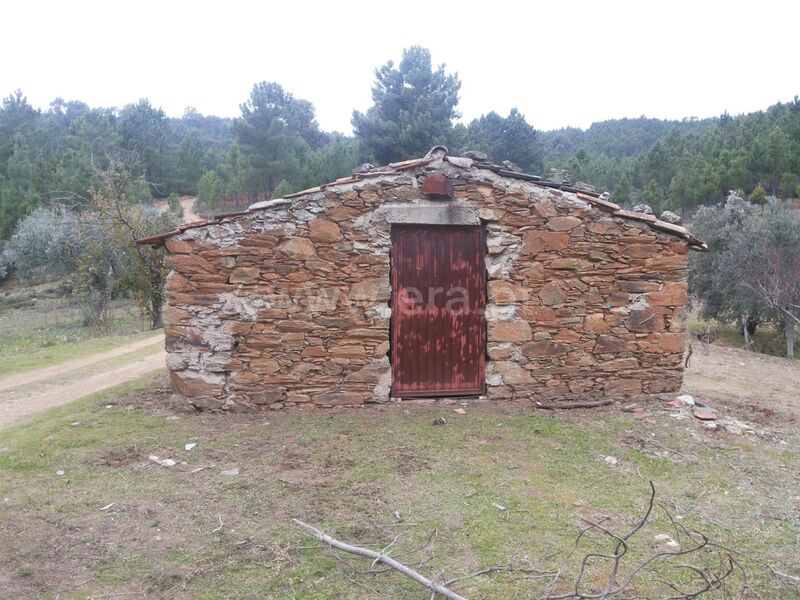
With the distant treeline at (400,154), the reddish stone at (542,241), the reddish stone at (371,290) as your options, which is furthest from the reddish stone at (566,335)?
the distant treeline at (400,154)

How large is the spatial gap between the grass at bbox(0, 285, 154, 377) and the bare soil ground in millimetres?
5631

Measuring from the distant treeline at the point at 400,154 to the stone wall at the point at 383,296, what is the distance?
1737 cm

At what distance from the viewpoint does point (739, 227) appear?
61.6ft

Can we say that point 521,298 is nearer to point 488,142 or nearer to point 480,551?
point 480,551

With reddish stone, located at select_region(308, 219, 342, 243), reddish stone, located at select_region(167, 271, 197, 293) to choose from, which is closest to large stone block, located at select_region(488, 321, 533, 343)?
reddish stone, located at select_region(308, 219, 342, 243)

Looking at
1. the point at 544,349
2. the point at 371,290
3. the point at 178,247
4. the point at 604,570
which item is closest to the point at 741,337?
the point at 544,349

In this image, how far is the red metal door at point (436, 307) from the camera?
22.0 feet

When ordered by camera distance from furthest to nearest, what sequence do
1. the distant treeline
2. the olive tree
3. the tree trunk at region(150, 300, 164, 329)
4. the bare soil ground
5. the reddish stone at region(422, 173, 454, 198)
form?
the distant treeline < the tree trunk at region(150, 300, 164, 329) < the olive tree < the reddish stone at region(422, 173, 454, 198) < the bare soil ground

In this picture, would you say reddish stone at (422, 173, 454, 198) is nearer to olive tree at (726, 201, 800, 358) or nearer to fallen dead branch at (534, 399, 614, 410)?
fallen dead branch at (534, 399, 614, 410)

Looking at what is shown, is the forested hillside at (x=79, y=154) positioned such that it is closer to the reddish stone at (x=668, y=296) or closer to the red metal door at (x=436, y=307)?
the red metal door at (x=436, y=307)

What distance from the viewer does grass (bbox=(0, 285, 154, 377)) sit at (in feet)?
39.0

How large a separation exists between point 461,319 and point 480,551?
10.9 ft

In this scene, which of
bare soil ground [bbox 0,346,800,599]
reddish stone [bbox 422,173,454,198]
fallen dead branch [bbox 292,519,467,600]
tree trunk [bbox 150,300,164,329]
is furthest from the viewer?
tree trunk [bbox 150,300,164,329]

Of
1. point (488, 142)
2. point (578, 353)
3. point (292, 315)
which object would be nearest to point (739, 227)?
point (488, 142)
